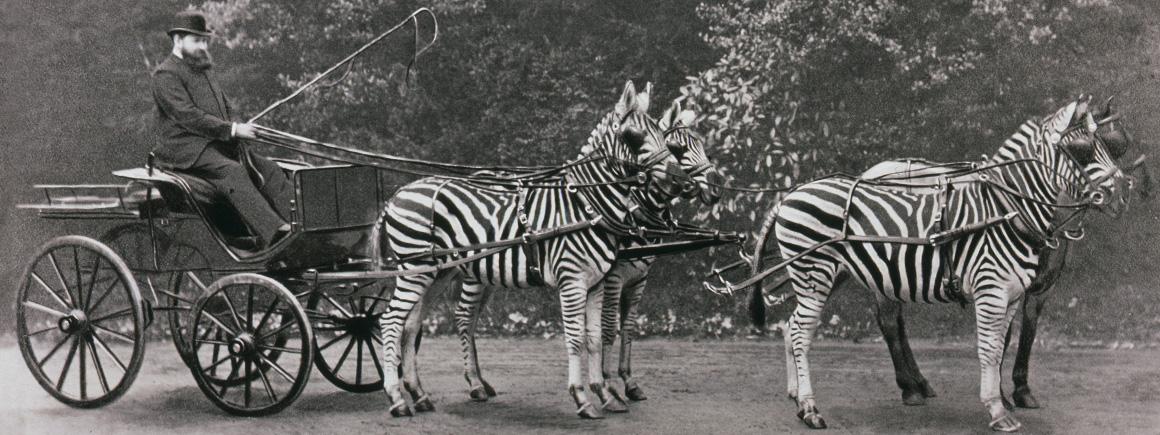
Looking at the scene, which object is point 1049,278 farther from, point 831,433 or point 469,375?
point 469,375

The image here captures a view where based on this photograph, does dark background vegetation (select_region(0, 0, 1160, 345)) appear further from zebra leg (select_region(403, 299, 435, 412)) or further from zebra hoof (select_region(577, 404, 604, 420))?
zebra hoof (select_region(577, 404, 604, 420))

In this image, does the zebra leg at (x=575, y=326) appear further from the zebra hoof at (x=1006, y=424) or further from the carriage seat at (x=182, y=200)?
the zebra hoof at (x=1006, y=424)

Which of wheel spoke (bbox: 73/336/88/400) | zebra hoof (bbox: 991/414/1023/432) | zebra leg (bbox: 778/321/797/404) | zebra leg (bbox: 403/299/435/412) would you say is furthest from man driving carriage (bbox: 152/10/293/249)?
zebra hoof (bbox: 991/414/1023/432)

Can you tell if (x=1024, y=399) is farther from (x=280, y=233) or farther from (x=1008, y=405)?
(x=280, y=233)

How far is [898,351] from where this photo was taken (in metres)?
8.60

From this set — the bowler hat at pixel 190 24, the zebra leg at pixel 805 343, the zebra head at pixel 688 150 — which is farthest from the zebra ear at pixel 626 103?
the bowler hat at pixel 190 24

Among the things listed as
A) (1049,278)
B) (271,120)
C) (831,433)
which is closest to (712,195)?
(831,433)

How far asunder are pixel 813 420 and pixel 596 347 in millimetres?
1535

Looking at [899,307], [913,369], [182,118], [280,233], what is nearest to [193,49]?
[182,118]

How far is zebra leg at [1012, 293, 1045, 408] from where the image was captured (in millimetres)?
8320

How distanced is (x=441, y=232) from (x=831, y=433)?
9.96 ft

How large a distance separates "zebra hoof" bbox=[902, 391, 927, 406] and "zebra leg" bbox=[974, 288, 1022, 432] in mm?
866

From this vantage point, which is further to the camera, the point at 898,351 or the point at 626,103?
the point at 898,351

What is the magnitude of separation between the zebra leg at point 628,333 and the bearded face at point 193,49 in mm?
3496
